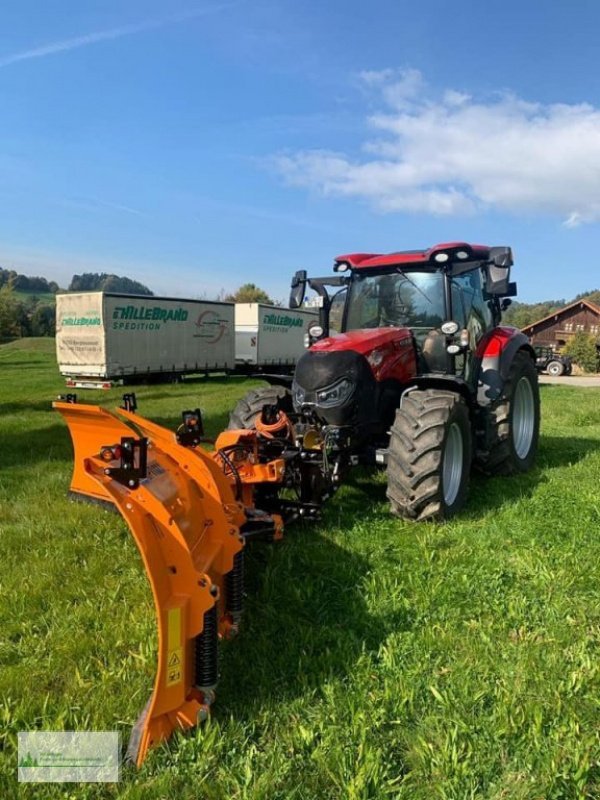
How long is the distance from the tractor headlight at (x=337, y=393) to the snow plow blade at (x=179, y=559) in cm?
194

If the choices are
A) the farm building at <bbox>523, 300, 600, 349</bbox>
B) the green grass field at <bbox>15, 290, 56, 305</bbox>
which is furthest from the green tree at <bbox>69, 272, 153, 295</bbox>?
the farm building at <bbox>523, 300, 600, 349</bbox>

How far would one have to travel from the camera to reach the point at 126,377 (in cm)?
2316

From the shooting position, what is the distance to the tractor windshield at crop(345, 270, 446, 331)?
589 cm

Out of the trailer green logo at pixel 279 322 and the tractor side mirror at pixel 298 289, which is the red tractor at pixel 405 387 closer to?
the tractor side mirror at pixel 298 289

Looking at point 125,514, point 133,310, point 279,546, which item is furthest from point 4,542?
point 133,310

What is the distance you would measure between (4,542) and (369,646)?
285 cm

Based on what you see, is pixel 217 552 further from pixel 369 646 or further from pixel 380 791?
pixel 380 791

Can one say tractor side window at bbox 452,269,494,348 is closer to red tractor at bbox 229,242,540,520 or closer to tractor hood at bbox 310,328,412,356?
red tractor at bbox 229,242,540,520

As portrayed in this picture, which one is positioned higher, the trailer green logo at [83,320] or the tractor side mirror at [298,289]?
the trailer green logo at [83,320]

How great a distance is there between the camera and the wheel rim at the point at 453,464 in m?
5.19

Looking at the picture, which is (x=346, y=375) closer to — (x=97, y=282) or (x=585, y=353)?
(x=585, y=353)

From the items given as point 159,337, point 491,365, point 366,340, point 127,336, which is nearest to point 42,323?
point 159,337

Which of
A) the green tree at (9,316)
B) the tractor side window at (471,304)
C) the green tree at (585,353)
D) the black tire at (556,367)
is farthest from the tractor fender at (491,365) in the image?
the green tree at (9,316)

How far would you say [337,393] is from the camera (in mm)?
Result: 5004
